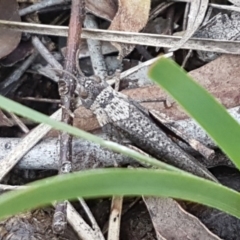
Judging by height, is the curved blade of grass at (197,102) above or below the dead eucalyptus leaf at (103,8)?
below

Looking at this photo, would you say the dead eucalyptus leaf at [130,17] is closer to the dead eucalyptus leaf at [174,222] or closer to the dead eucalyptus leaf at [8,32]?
the dead eucalyptus leaf at [8,32]

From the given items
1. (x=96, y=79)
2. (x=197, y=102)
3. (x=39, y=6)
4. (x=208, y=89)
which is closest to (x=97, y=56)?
(x=96, y=79)

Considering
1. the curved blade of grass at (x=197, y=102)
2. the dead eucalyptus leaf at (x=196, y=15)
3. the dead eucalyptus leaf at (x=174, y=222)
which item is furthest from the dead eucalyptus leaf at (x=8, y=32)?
the curved blade of grass at (x=197, y=102)

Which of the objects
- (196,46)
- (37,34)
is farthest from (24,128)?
(196,46)

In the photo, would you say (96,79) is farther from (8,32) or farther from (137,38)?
(8,32)

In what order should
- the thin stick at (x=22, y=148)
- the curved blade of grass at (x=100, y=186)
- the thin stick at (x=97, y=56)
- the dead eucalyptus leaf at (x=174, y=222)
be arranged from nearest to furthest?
the curved blade of grass at (x=100, y=186) < the dead eucalyptus leaf at (x=174, y=222) < the thin stick at (x=22, y=148) < the thin stick at (x=97, y=56)

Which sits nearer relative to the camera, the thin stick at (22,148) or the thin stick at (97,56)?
the thin stick at (22,148)

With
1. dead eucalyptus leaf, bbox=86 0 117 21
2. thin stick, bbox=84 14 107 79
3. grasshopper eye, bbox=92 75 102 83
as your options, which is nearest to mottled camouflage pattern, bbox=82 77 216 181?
grasshopper eye, bbox=92 75 102 83
